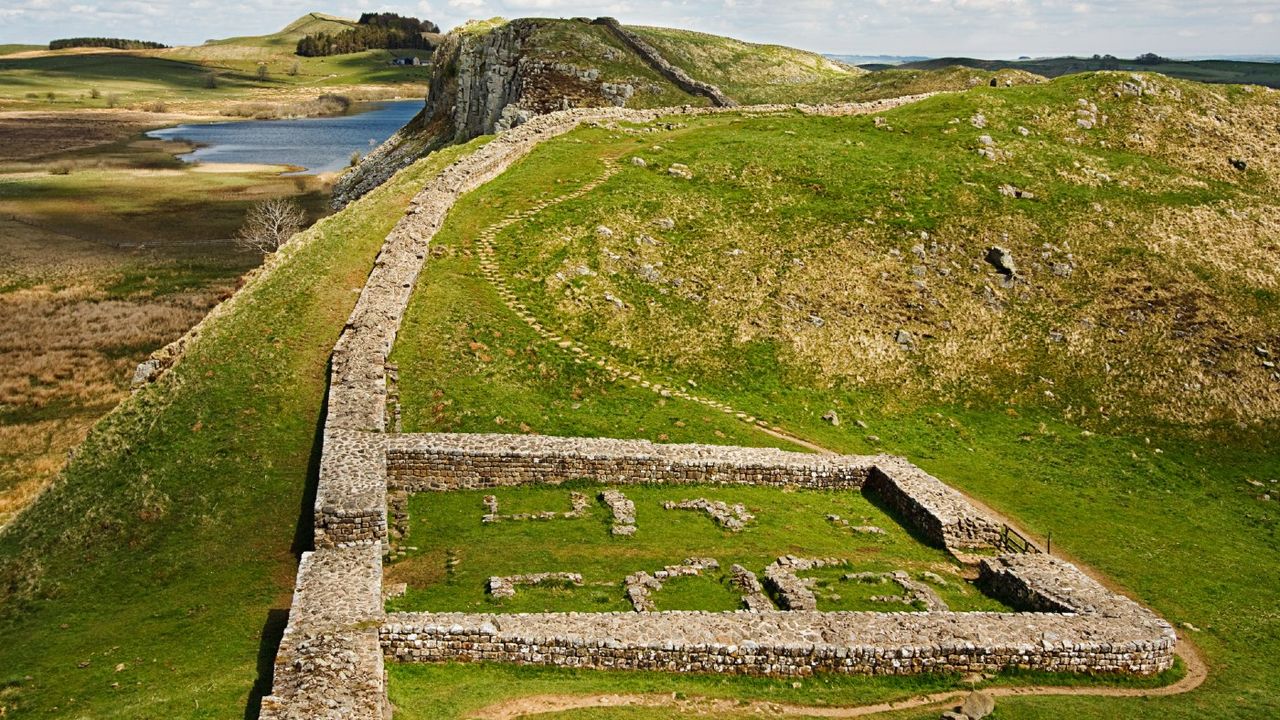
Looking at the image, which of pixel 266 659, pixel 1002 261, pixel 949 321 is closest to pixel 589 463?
pixel 266 659

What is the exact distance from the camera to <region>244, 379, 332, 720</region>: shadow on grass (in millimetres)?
20422

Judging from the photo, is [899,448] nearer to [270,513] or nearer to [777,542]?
[777,542]

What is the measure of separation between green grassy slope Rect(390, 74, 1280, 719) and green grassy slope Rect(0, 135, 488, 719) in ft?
14.3

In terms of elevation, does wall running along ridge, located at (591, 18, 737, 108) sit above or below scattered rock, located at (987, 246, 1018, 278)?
above

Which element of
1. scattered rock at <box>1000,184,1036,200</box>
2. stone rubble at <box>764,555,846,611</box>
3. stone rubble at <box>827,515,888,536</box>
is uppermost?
scattered rock at <box>1000,184,1036,200</box>

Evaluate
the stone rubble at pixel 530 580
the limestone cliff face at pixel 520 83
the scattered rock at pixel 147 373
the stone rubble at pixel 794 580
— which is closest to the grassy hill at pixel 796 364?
the scattered rock at pixel 147 373

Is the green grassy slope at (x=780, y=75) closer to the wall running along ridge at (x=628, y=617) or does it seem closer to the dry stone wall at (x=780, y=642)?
the wall running along ridge at (x=628, y=617)

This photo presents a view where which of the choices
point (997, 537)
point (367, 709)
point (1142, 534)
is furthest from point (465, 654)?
point (1142, 534)

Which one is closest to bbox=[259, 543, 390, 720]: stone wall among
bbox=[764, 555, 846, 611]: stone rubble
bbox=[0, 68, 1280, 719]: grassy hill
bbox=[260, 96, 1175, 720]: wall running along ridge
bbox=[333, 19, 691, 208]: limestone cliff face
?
bbox=[260, 96, 1175, 720]: wall running along ridge

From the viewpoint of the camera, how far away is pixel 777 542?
28500mm

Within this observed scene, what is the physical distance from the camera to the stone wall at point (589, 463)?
30.3m

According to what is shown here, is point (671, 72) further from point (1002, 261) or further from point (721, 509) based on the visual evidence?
point (721, 509)

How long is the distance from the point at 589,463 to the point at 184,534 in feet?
41.1

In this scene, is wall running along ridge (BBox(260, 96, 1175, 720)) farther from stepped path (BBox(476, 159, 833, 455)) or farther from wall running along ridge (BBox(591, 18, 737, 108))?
wall running along ridge (BBox(591, 18, 737, 108))
